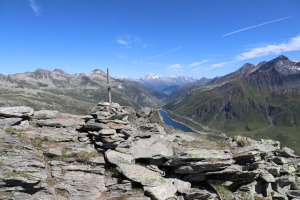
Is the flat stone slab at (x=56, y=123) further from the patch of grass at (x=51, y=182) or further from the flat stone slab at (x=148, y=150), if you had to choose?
the flat stone slab at (x=148, y=150)

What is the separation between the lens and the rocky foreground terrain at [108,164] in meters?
17.8

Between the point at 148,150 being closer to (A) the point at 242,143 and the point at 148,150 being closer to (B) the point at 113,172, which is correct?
(B) the point at 113,172

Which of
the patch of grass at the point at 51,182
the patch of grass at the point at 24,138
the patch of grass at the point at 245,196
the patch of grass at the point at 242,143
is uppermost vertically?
the patch of grass at the point at 24,138

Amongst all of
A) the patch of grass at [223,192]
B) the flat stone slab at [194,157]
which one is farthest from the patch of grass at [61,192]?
the patch of grass at [223,192]

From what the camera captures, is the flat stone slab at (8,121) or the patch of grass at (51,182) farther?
the flat stone slab at (8,121)

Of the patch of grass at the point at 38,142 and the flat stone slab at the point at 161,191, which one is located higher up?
the patch of grass at the point at 38,142

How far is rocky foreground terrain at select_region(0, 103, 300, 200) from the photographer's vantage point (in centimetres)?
1777

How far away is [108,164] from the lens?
20969 mm

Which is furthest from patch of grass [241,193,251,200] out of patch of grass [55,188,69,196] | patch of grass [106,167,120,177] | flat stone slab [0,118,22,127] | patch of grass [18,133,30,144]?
flat stone slab [0,118,22,127]

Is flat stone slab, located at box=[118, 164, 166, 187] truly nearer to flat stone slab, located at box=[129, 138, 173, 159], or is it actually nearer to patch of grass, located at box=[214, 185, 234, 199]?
flat stone slab, located at box=[129, 138, 173, 159]

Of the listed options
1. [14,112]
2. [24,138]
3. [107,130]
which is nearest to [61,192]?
[107,130]

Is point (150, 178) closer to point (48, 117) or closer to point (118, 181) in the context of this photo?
point (118, 181)

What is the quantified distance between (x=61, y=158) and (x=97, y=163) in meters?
4.48

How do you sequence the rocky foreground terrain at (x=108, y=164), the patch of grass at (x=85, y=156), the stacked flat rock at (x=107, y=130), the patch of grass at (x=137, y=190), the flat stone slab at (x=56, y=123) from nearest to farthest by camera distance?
the rocky foreground terrain at (x=108, y=164) < the patch of grass at (x=137, y=190) < the patch of grass at (x=85, y=156) < the stacked flat rock at (x=107, y=130) < the flat stone slab at (x=56, y=123)
